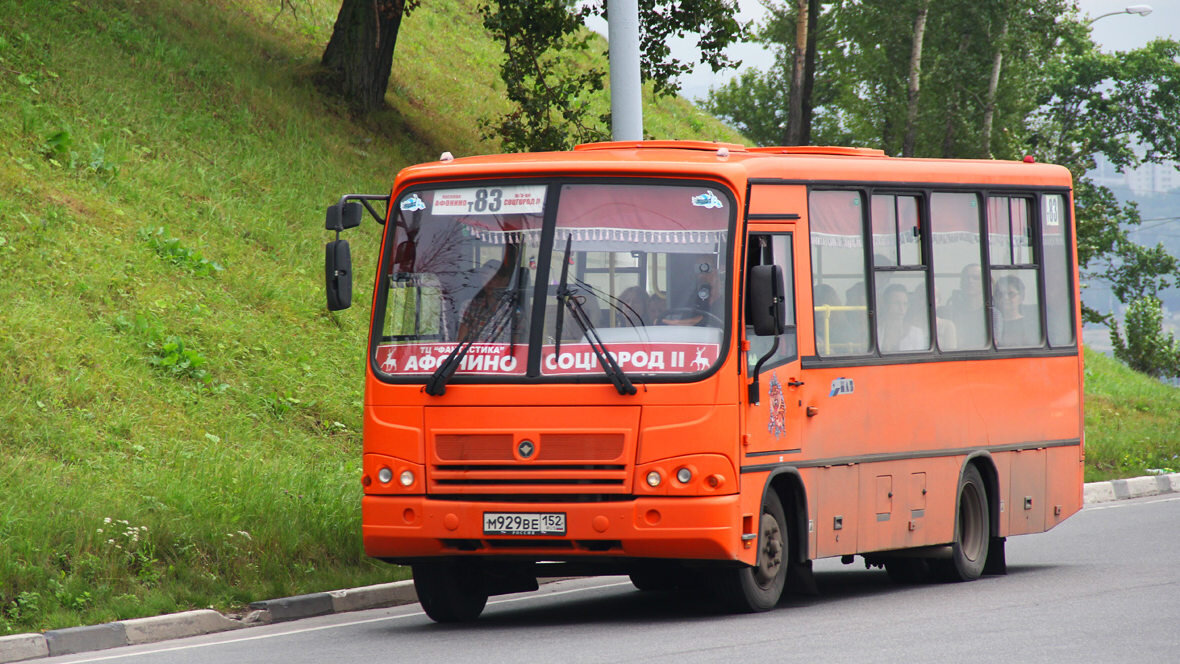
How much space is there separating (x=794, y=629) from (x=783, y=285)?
2.17 meters

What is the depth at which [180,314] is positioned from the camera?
18.2 m

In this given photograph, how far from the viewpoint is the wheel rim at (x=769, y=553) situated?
10.9 metres

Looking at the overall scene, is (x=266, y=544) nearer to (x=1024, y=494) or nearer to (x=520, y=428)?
(x=520, y=428)

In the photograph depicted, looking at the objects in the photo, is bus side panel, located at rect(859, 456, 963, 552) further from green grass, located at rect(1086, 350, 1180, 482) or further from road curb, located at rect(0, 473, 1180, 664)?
green grass, located at rect(1086, 350, 1180, 482)

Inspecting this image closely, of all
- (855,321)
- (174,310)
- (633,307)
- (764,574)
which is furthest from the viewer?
(174,310)

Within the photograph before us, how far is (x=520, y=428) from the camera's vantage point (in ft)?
34.0

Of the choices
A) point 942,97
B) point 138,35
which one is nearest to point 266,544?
point 138,35

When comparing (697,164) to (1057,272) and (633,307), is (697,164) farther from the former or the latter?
(1057,272)

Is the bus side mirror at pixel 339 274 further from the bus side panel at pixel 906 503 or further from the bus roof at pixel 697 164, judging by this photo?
the bus side panel at pixel 906 503

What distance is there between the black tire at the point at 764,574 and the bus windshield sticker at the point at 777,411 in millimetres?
439

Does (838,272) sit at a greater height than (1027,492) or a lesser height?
greater

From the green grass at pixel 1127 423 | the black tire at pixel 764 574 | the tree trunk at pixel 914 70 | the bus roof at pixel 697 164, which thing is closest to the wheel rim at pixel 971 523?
the bus roof at pixel 697 164

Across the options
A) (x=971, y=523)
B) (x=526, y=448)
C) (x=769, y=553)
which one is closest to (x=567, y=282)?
(x=526, y=448)

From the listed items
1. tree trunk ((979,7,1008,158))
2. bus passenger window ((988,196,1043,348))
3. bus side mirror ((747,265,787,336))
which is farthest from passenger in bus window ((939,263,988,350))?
tree trunk ((979,7,1008,158))
